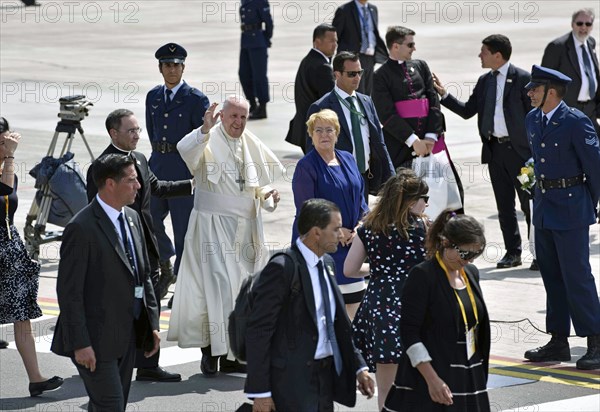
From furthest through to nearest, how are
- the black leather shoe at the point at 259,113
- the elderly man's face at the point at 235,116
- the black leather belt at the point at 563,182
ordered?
the black leather shoe at the point at 259,113
the black leather belt at the point at 563,182
the elderly man's face at the point at 235,116

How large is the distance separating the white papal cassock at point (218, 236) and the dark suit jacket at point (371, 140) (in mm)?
1017

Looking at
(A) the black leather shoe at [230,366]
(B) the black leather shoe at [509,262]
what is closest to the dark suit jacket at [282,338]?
(A) the black leather shoe at [230,366]

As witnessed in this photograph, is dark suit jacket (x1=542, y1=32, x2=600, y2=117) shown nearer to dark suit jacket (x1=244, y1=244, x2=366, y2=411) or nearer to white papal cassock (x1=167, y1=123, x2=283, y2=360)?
white papal cassock (x1=167, y1=123, x2=283, y2=360)

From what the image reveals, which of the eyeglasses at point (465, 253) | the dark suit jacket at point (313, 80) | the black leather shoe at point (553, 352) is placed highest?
the dark suit jacket at point (313, 80)

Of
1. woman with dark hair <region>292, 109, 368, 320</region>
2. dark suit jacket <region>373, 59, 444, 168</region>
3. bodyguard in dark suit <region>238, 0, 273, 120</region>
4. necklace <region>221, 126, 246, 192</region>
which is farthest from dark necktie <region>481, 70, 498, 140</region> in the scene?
bodyguard in dark suit <region>238, 0, 273, 120</region>

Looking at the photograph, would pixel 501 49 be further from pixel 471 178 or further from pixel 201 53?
pixel 201 53

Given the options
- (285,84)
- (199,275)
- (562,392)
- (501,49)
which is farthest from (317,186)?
(285,84)

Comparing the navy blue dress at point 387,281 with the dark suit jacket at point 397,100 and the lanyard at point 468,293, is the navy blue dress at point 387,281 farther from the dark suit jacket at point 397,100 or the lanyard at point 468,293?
the dark suit jacket at point 397,100

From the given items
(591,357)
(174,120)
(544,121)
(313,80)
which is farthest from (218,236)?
(313,80)

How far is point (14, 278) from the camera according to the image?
36.2ft

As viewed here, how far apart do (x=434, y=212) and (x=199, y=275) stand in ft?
10.7

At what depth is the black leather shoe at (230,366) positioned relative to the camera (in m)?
11.5

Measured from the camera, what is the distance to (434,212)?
13.8 metres

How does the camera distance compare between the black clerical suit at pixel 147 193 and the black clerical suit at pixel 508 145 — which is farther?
the black clerical suit at pixel 508 145
